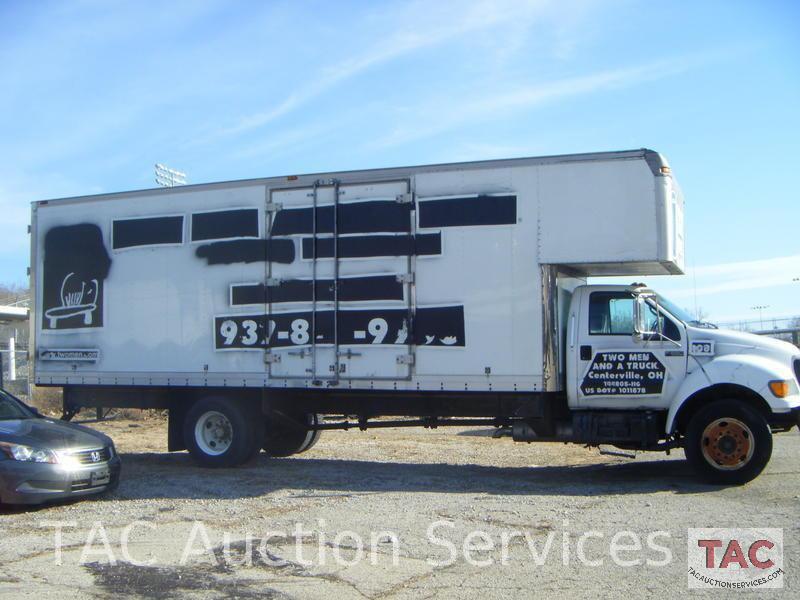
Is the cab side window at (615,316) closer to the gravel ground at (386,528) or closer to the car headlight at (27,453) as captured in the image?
the gravel ground at (386,528)

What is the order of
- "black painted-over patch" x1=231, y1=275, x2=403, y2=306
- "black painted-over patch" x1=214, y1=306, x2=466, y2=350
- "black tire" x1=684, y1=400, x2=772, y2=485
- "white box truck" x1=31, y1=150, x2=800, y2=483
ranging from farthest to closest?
"black painted-over patch" x1=231, y1=275, x2=403, y2=306, "black painted-over patch" x1=214, y1=306, x2=466, y2=350, "white box truck" x1=31, y1=150, x2=800, y2=483, "black tire" x1=684, y1=400, x2=772, y2=485

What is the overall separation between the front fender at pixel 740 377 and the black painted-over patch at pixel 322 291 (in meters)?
3.69

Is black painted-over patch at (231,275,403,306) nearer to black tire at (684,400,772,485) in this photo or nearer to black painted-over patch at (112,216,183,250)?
black painted-over patch at (112,216,183,250)

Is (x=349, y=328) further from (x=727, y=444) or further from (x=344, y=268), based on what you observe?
(x=727, y=444)

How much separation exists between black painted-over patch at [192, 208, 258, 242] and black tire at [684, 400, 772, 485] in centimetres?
633

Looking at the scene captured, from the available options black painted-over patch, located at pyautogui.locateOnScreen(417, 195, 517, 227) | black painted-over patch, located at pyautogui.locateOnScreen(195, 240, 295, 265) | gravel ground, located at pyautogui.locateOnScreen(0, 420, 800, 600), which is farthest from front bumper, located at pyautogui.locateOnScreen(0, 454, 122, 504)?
black painted-over patch, located at pyautogui.locateOnScreen(417, 195, 517, 227)

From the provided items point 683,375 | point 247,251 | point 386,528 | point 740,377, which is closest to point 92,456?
point 386,528

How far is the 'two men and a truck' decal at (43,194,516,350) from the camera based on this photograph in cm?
1116

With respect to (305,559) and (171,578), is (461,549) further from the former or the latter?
(171,578)

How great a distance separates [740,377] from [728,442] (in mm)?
775

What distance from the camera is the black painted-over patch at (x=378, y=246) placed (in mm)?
11227

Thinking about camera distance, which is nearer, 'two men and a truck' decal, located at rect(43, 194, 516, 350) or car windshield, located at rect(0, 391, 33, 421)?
car windshield, located at rect(0, 391, 33, 421)

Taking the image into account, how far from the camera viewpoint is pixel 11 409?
34.0ft

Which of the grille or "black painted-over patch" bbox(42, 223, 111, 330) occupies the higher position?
"black painted-over patch" bbox(42, 223, 111, 330)
